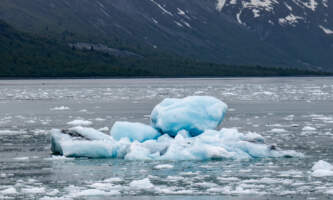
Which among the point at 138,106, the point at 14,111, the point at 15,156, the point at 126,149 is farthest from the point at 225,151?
the point at 138,106

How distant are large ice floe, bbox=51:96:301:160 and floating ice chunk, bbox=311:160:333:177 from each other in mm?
3146

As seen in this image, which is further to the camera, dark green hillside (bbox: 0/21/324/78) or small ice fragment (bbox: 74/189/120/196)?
dark green hillside (bbox: 0/21/324/78)

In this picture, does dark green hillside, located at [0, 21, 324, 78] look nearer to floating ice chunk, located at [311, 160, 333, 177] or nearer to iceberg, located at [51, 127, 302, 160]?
iceberg, located at [51, 127, 302, 160]

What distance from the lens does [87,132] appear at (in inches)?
1118

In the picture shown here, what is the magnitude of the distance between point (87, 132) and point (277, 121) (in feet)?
58.9

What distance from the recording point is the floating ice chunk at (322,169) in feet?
75.3

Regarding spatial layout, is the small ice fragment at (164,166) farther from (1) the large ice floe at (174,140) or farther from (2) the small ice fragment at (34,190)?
(2) the small ice fragment at (34,190)

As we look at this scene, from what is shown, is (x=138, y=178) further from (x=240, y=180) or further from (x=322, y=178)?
(x=322, y=178)

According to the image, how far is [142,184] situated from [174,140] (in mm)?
6330

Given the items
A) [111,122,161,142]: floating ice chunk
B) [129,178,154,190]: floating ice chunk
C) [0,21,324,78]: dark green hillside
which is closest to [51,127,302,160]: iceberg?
[111,122,161,142]: floating ice chunk

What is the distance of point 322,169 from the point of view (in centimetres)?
2339

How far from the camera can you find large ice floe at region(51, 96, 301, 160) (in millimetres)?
26844

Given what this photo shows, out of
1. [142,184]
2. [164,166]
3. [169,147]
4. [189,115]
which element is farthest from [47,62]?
[142,184]

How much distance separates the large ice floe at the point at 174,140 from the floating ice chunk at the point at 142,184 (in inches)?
190
